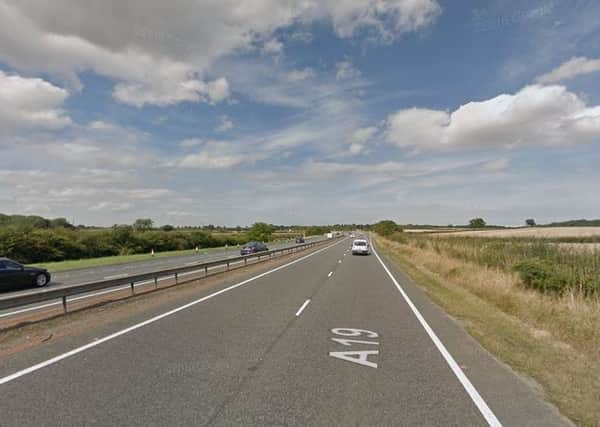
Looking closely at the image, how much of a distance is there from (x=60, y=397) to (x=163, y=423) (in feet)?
5.08

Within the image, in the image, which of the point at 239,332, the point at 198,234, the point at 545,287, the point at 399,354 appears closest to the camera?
the point at 399,354

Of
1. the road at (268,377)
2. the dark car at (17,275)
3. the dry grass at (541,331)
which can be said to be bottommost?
the dry grass at (541,331)

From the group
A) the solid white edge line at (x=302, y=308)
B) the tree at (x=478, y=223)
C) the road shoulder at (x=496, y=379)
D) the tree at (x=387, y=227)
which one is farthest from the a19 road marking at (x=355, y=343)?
the tree at (x=478, y=223)

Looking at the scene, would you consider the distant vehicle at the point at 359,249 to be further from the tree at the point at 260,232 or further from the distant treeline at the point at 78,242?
the tree at the point at 260,232

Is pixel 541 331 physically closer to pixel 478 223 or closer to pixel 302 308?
pixel 302 308

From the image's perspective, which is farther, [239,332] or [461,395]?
[239,332]

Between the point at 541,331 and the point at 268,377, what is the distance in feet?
21.9

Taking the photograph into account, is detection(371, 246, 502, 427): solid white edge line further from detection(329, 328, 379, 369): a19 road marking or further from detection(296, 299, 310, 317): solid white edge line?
detection(296, 299, 310, 317): solid white edge line

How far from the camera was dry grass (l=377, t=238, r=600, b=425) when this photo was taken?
4684mm

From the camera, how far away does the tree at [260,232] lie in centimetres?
8993

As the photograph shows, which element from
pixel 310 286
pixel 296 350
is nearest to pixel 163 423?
pixel 296 350

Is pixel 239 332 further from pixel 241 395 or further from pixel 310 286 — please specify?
pixel 310 286

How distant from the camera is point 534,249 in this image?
20641mm

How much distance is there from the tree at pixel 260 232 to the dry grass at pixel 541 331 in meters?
76.2
